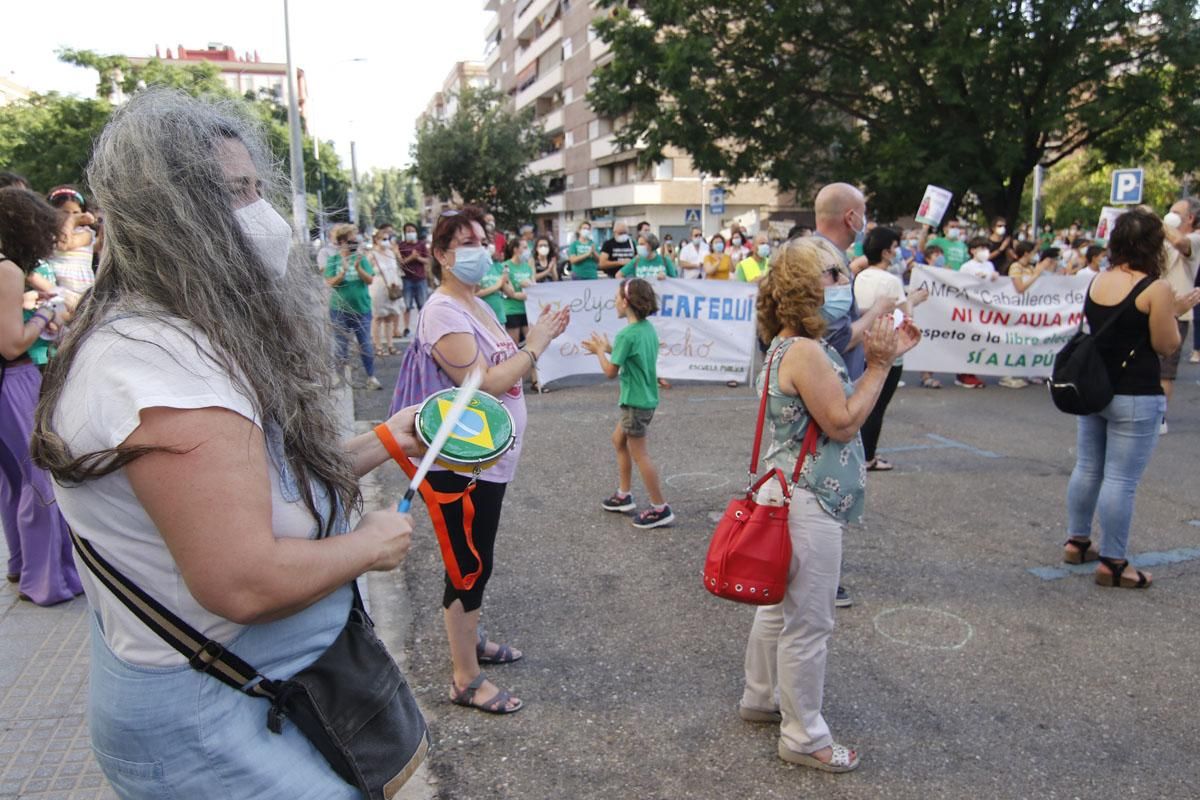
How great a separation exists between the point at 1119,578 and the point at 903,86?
61.8 ft

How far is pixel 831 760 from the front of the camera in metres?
3.04

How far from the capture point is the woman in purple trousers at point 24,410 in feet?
12.8

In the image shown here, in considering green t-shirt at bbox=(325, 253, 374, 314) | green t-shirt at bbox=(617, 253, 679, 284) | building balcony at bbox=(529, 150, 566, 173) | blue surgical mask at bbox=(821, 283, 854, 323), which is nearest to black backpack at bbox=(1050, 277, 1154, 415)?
blue surgical mask at bbox=(821, 283, 854, 323)

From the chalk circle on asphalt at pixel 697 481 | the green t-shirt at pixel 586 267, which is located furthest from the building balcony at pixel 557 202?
the chalk circle on asphalt at pixel 697 481

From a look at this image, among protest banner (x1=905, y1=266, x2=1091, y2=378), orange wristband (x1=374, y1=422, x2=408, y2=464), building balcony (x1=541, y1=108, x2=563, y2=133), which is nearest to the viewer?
orange wristband (x1=374, y1=422, x2=408, y2=464)

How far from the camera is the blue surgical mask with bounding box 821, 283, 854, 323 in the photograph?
3354 mm

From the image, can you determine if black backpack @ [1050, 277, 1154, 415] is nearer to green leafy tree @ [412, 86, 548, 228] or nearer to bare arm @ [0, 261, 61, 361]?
bare arm @ [0, 261, 61, 361]

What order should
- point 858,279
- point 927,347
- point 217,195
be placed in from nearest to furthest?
point 217,195 < point 858,279 < point 927,347

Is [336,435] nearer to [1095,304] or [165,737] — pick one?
[165,737]

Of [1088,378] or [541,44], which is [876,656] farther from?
[541,44]

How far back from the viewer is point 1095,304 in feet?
15.0

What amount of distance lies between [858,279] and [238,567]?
200 inches

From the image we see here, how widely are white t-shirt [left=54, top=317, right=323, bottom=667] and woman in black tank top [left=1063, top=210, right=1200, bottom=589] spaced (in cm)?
436

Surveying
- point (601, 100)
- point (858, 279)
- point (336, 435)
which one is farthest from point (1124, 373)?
point (601, 100)
